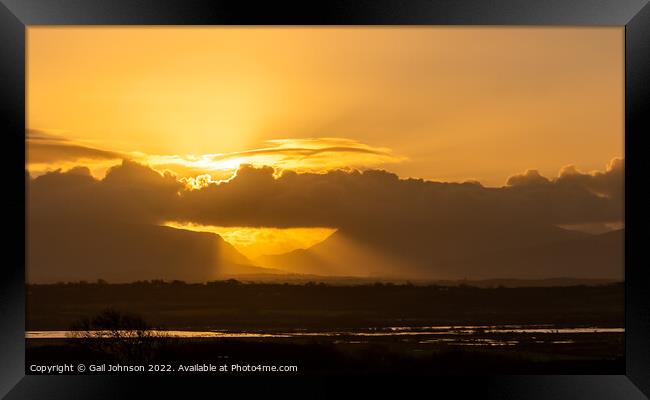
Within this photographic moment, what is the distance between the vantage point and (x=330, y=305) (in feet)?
14.2

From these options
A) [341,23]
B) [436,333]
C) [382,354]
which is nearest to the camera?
[341,23]

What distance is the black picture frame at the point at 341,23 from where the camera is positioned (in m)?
3.37

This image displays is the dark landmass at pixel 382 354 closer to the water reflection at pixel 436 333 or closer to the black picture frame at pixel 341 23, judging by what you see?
the water reflection at pixel 436 333

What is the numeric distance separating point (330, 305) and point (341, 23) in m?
1.68

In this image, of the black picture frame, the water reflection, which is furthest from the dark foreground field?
the black picture frame

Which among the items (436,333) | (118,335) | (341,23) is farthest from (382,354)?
(341,23)

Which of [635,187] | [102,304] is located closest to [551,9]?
[635,187]

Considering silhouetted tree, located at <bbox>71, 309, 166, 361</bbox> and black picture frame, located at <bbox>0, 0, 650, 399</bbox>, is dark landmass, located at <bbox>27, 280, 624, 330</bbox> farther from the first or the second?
black picture frame, located at <bbox>0, 0, 650, 399</bbox>

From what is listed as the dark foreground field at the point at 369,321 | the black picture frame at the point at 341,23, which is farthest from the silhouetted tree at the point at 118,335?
the black picture frame at the point at 341,23

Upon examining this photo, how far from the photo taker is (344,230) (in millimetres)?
4297

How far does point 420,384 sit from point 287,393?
596mm

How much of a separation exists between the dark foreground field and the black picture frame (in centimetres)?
71

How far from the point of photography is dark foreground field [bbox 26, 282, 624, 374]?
4.21m

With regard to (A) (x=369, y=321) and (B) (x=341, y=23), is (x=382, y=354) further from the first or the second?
(B) (x=341, y=23)
